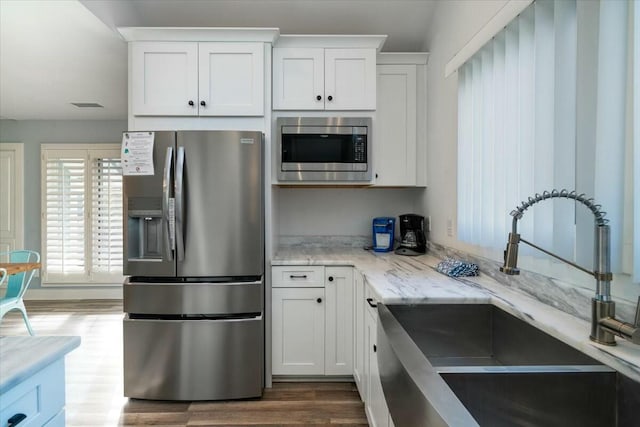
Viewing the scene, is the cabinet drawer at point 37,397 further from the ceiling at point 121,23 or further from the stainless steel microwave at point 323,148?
the ceiling at point 121,23

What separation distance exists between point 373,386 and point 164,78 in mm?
2267

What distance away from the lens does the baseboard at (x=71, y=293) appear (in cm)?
456

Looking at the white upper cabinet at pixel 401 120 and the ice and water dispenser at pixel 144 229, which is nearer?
the ice and water dispenser at pixel 144 229

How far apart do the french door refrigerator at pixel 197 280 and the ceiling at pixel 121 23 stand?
3.39 ft

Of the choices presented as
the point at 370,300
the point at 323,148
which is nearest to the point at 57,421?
the point at 370,300

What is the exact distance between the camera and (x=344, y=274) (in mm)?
2359

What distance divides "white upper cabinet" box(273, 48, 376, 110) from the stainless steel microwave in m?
0.11

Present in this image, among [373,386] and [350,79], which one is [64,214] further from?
[373,386]

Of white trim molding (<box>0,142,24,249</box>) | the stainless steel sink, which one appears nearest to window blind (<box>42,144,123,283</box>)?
white trim molding (<box>0,142,24,249</box>)

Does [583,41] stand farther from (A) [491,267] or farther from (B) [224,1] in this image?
(B) [224,1]

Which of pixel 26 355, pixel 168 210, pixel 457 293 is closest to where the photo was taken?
pixel 26 355

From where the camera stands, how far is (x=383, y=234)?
2836 millimetres

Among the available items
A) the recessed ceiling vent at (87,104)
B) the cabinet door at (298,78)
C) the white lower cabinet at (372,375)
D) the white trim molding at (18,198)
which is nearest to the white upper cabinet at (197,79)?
the cabinet door at (298,78)

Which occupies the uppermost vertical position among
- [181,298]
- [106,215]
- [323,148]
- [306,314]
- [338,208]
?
[323,148]
